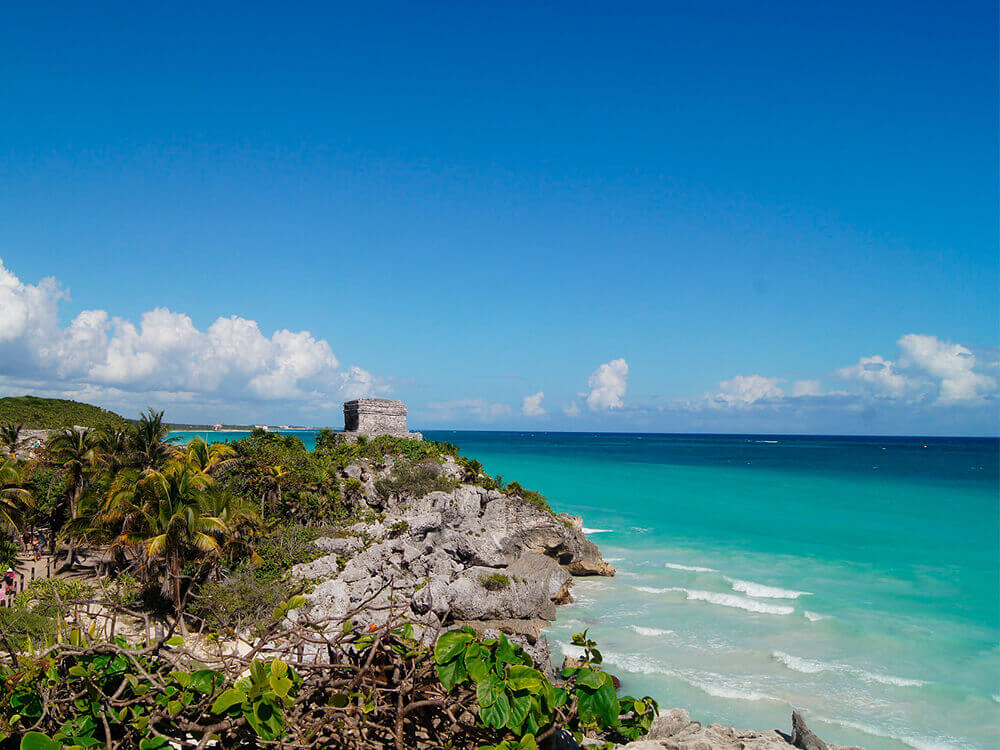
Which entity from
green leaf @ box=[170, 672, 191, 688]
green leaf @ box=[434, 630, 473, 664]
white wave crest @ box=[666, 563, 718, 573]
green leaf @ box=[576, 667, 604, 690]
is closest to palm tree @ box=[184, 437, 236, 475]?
green leaf @ box=[170, 672, 191, 688]

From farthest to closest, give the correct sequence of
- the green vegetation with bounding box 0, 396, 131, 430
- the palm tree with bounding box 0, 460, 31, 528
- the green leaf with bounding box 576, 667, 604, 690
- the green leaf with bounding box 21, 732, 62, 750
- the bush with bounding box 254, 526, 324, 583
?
1. the green vegetation with bounding box 0, 396, 131, 430
2. the bush with bounding box 254, 526, 324, 583
3. the palm tree with bounding box 0, 460, 31, 528
4. the green leaf with bounding box 576, 667, 604, 690
5. the green leaf with bounding box 21, 732, 62, 750

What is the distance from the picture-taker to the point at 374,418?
2852cm

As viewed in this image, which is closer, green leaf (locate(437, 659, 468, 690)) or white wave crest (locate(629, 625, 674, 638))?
green leaf (locate(437, 659, 468, 690))

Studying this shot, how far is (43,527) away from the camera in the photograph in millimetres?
20234

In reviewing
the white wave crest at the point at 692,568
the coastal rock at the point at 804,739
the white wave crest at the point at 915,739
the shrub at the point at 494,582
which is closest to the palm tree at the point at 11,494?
the shrub at the point at 494,582

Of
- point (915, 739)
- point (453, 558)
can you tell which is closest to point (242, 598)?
point (453, 558)

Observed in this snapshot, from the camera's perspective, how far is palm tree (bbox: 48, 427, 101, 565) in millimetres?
17969

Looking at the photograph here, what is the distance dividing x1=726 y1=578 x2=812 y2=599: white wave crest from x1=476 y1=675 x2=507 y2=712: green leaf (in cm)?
2029

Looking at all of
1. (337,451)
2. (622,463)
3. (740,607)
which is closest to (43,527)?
(337,451)

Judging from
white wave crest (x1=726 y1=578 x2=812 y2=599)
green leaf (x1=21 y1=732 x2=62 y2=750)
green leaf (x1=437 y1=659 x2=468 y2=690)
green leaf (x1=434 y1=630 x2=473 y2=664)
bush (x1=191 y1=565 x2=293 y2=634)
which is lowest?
white wave crest (x1=726 y1=578 x2=812 y2=599)

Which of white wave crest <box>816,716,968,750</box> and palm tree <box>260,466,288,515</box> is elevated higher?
palm tree <box>260,466,288,515</box>

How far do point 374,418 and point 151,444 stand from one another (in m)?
10.9

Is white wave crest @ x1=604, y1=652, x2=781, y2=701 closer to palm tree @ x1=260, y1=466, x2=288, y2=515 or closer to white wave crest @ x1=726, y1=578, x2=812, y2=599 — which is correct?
white wave crest @ x1=726, y1=578, x2=812, y2=599

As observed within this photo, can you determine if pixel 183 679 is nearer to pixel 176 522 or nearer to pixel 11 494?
pixel 176 522
